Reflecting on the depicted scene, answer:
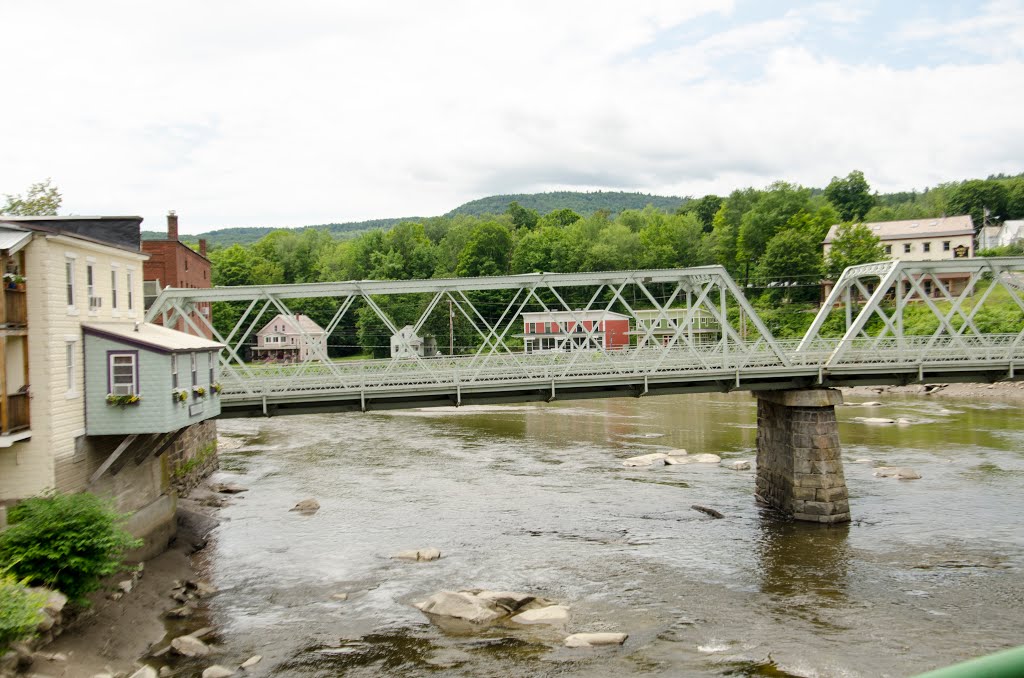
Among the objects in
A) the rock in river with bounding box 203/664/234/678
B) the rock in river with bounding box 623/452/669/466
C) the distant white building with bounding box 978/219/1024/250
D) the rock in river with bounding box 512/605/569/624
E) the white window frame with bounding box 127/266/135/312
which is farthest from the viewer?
the distant white building with bounding box 978/219/1024/250

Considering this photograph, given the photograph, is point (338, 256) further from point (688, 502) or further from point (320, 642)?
point (320, 642)

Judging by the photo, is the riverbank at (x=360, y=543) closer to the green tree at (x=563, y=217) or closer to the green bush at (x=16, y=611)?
the green bush at (x=16, y=611)

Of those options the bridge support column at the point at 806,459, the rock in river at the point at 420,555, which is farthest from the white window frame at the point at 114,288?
the bridge support column at the point at 806,459

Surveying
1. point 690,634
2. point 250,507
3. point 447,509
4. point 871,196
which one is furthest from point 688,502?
point 871,196

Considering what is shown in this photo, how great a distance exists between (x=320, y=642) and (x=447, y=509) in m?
13.4

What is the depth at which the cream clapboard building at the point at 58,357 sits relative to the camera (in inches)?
845

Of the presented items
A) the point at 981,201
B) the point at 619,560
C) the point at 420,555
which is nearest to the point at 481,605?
the point at 420,555

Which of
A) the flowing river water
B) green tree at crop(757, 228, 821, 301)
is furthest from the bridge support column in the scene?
green tree at crop(757, 228, 821, 301)

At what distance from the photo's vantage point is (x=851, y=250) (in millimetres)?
96250

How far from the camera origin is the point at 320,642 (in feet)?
71.6

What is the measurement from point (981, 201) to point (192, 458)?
141591mm

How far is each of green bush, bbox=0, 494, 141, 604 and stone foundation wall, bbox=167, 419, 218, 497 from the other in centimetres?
1178

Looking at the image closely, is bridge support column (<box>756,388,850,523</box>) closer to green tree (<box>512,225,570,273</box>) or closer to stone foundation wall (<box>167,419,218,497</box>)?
stone foundation wall (<box>167,419,218,497</box>)

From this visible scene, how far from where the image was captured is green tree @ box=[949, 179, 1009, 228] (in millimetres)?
142250
